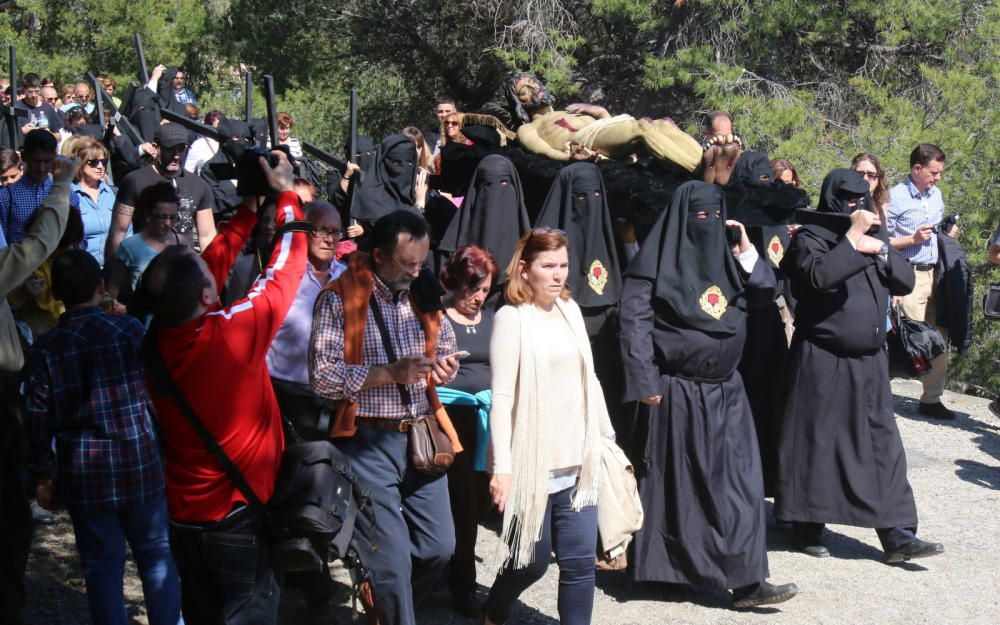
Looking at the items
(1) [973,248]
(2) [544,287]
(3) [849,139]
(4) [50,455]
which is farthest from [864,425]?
(3) [849,139]

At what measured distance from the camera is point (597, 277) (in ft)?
22.1

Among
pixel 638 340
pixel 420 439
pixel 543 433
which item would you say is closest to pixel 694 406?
pixel 638 340

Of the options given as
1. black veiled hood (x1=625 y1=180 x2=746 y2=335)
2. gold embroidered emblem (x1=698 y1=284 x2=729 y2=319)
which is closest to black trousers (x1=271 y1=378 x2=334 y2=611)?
black veiled hood (x1=625 y1=180 x2=746 y2=335)

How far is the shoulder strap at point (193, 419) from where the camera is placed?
4008 millimetres

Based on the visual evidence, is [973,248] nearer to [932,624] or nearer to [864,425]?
[864,425]

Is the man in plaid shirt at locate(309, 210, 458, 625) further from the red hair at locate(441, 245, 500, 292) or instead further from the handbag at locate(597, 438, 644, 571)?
the handbag at locate(597, 438, 644, 571)

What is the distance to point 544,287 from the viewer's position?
5.10 meters

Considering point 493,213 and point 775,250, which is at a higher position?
point 493,213

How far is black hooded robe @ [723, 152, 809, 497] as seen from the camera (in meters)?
7.02

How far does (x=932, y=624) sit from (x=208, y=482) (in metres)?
3.88

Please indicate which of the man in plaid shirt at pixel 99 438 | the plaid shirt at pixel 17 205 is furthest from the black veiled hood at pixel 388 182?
the man in plaid shirt at pixel 99 438

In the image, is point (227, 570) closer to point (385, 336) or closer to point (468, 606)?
point (385, 336)

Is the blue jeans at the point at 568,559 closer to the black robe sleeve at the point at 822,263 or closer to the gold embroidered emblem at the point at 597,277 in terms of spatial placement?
the gold embroidered emblem at the point at 597,277

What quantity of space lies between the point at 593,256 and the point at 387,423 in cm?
226
